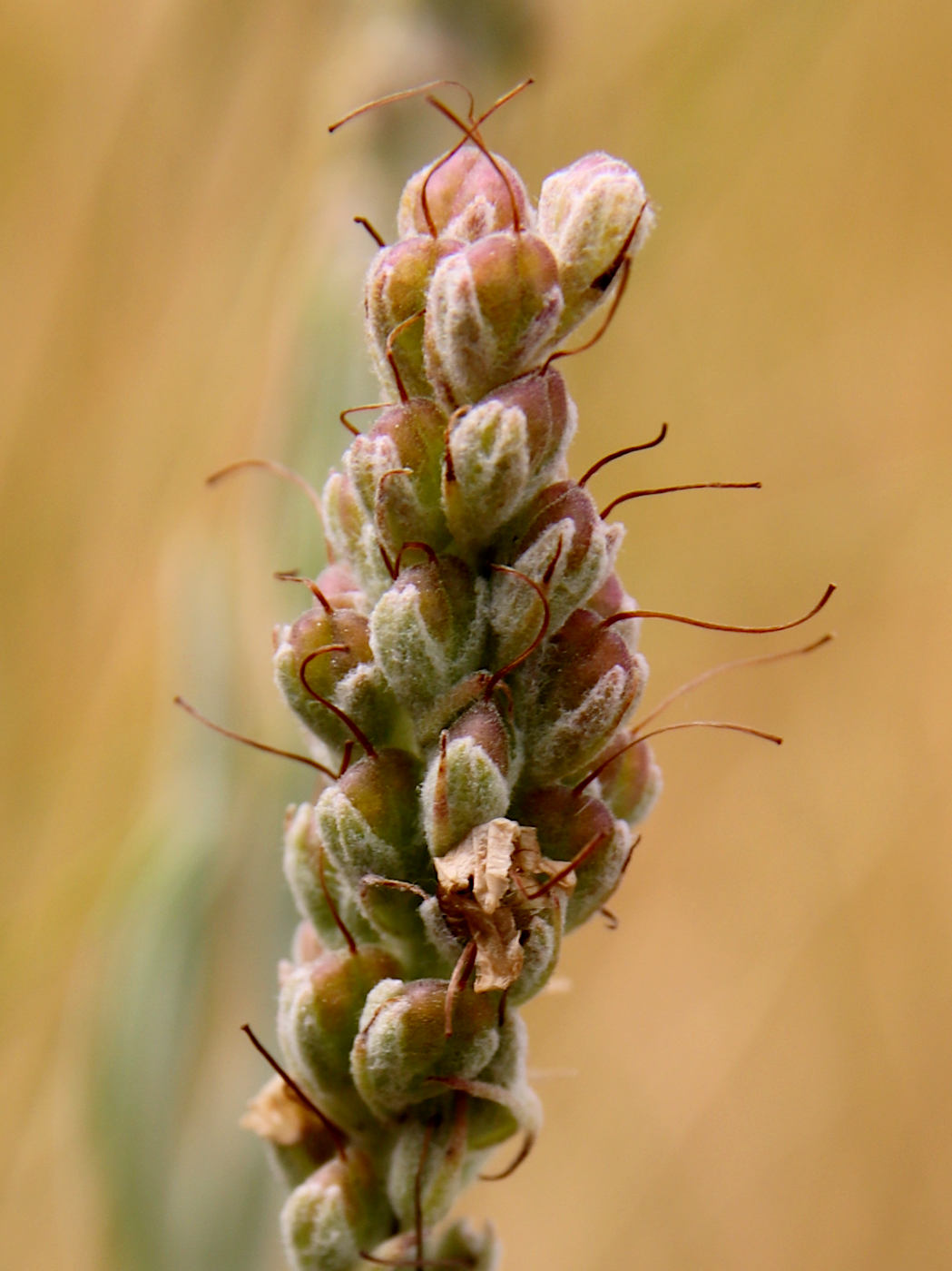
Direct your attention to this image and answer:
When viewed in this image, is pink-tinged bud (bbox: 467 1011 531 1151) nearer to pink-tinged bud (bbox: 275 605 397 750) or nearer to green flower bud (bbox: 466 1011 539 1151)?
green flower bud (bbox: 466 1011 539 1151)

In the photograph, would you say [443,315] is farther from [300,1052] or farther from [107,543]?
[107,543]

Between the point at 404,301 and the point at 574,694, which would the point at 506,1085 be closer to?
the point at 574,694

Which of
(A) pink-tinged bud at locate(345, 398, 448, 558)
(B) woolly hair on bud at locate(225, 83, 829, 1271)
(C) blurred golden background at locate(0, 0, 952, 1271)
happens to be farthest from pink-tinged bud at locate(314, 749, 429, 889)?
(C) blurred golden background at locate(0, 0, 952, 1271)

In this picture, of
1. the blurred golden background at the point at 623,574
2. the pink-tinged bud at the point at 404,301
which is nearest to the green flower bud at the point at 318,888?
the pink-tinged bud at the point at 404,301

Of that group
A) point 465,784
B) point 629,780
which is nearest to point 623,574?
point 629,780

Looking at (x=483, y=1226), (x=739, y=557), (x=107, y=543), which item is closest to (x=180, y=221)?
(x=107, y=543)

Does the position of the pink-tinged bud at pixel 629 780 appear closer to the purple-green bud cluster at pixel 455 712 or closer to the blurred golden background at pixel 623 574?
the purple-green bud cluster at pixel 455 712
